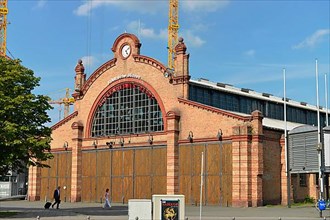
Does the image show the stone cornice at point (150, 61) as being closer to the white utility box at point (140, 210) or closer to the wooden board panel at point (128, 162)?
the wooden board panel at point (128, 162)

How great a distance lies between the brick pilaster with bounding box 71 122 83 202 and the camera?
2223 inches

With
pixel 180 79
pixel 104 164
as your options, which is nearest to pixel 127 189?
pixel 104 164

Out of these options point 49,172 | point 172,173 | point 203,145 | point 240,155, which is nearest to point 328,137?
point 240,155

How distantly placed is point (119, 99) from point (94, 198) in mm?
11236

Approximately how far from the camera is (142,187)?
50.9 metres

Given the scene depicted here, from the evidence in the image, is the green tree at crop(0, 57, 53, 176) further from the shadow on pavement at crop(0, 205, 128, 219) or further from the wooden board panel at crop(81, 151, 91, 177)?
the wooden board panel at crop(81, 151, 91, 177)

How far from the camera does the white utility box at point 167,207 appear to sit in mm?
22594

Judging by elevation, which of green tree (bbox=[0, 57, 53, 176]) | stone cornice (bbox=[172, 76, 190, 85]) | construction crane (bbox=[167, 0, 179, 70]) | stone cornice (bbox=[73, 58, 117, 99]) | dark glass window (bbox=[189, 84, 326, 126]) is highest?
construction crane (bbox=[167, 0, 179, 70])

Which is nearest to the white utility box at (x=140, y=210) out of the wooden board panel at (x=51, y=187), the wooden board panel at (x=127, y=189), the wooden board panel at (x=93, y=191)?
the wooden board panel at (x=127, y=189)

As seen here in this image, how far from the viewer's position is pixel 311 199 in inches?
1977

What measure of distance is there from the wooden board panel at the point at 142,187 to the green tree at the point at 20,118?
597 inches

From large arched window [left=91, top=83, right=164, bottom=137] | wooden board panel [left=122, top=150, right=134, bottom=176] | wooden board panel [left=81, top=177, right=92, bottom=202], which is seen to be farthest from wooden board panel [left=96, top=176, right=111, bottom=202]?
large arched window [left=91, top=83, right=164, bottom=137]

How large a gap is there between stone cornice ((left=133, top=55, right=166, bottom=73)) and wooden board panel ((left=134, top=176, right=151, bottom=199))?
11.0 m

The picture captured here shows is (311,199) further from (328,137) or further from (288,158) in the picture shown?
(328,137)
